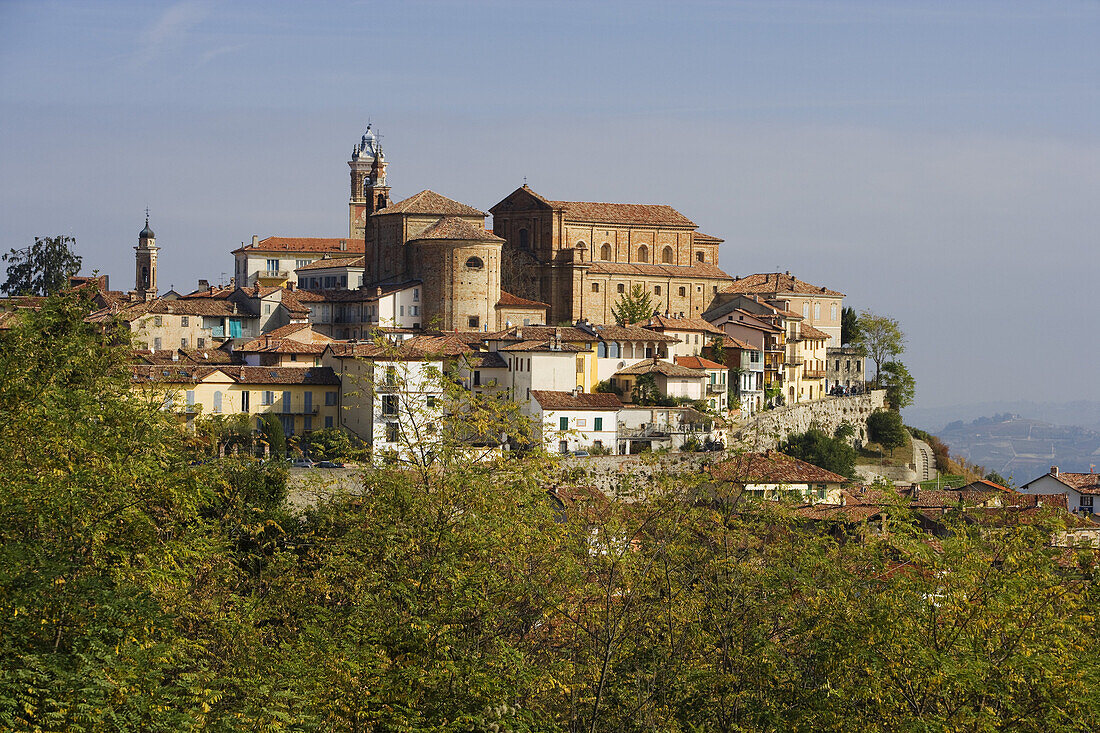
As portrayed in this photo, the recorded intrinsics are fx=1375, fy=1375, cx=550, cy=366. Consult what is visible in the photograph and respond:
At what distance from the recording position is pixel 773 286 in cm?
8356

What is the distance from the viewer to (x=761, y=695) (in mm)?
17328

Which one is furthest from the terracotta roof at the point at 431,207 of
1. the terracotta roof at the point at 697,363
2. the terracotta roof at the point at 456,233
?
the terracotta roof at the point at 697,363

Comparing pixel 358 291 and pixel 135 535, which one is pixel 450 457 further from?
pixel 358 291

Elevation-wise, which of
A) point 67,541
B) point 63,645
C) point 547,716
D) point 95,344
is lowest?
point 547,716

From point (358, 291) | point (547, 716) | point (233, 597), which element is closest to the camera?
point (547, 716)

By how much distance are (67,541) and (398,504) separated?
5.52 meters

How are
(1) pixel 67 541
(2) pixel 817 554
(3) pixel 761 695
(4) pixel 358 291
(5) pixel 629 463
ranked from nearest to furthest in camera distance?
1. (1) pixel 67 541
2. (3) pixel 761 695
3. (2) pixel 817 554
4. (5) pixel 629 463
5. (4) pixel 358 291

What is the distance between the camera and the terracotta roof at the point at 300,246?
102 m

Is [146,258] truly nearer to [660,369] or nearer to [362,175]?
[362,175]

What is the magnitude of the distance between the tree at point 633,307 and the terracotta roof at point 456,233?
9.33 meters

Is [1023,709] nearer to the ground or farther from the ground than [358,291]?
nearer to the ground

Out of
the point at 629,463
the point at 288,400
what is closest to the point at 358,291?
the point at 288,400

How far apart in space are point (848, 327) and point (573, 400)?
39028mm

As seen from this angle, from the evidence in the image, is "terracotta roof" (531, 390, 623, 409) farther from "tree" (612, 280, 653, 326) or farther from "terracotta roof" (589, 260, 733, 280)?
"terracotta roof" (589, 260, 733, 280)
